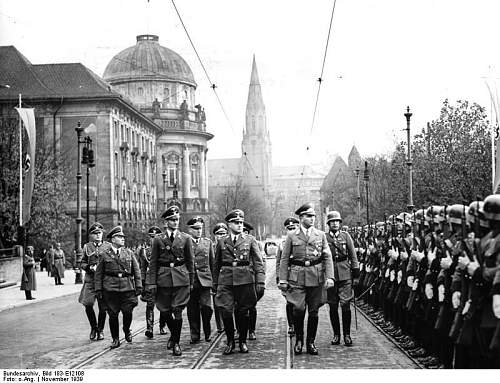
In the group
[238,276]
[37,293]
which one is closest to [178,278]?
[238,276]

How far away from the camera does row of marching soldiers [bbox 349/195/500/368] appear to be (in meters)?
7.40

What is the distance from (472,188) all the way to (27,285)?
658 inches

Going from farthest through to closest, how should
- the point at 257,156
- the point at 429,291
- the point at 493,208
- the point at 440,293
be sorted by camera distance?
1. the point at 257,156
2. the point at 429,291
3. the point at 440,293
4. the point at 493,208

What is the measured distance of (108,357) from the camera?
36.7 ft

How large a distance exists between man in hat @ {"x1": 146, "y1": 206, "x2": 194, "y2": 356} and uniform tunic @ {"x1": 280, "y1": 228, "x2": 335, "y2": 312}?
141cm

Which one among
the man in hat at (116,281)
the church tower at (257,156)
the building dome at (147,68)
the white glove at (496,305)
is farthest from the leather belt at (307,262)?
the church tower at (257,156)

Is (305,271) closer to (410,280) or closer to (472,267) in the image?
(410,280)

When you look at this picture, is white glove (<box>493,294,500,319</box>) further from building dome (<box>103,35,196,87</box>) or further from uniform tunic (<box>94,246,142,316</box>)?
building dome (<box>103,35,196,87</box>)

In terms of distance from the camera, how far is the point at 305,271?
11148 millimetres

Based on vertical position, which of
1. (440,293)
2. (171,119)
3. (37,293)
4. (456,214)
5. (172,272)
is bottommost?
(37,293)

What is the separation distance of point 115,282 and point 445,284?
5647 millimetres

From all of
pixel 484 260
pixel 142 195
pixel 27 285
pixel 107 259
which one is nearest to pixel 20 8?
pixel 107 259

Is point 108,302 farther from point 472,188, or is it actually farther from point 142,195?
point 142,195

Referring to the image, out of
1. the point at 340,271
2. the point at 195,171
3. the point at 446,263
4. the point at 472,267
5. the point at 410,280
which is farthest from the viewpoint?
the point at 195,171
